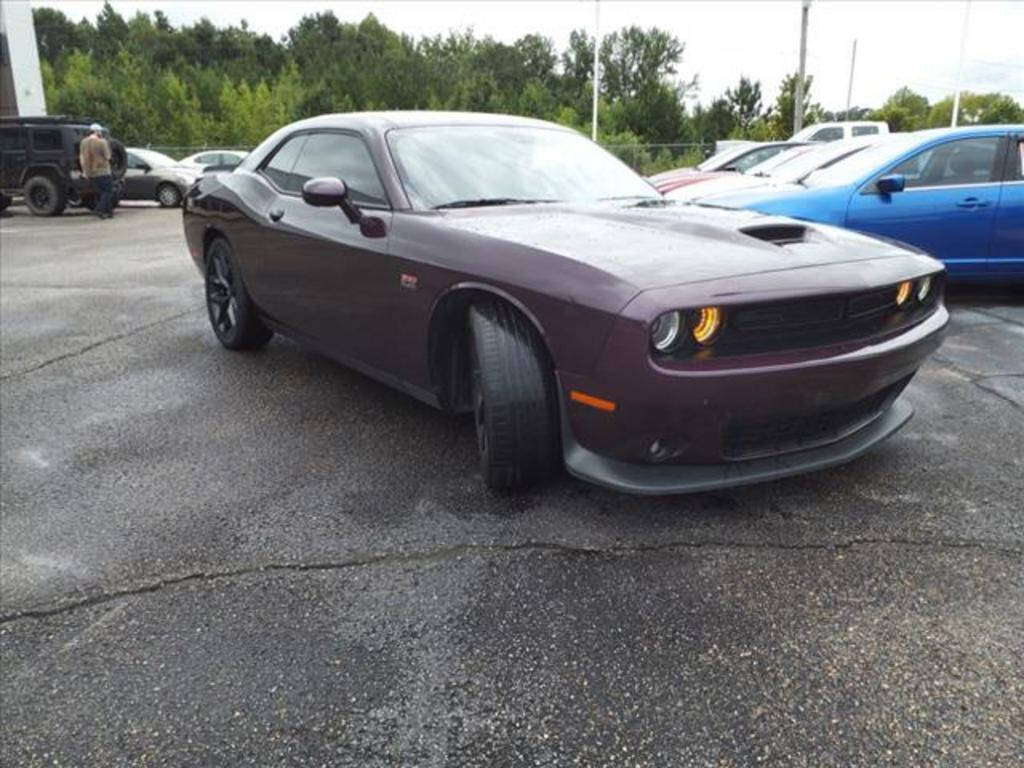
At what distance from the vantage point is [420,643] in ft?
7.28

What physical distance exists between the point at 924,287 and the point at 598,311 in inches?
55.6

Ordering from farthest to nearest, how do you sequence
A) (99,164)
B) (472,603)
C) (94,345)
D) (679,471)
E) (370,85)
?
(370,85) < (99,164) < (94,345) < (679,471) < (472,603)

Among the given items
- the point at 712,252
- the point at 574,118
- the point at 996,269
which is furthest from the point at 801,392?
the point at 574,118

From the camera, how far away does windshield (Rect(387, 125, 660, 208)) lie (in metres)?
3.51

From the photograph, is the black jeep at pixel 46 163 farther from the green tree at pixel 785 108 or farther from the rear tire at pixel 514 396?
the green tree at pixel 785 108

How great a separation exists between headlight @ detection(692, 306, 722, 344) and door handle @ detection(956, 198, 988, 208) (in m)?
4.67

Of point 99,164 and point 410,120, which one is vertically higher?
point 410,120

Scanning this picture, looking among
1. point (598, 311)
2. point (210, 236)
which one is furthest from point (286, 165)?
point (598, 311)

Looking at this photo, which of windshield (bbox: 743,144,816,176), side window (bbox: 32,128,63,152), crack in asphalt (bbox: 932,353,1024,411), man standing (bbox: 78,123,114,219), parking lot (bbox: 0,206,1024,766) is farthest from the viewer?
side window (bbox: 32,128,63,152)

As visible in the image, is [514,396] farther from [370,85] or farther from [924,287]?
[370,85]

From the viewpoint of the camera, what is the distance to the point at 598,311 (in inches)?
97.3

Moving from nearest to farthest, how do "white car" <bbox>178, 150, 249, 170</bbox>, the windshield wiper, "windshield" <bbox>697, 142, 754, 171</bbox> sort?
the windshield wiper → "windshield" <bbox>697, 142, 754, 171</bbox> → "white car" <bbox>178, 150, 249, 170</bbox>

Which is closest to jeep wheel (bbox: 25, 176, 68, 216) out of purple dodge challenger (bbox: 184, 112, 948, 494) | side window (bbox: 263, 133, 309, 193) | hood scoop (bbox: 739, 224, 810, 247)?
side window (bbox: 263, 133, 309, 193)

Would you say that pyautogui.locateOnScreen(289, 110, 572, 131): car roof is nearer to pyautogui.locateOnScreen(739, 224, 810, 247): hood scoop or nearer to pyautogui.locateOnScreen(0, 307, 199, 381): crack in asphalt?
pyautogui.locateOnScreen(739, 224, 810, 247): hood scoop
